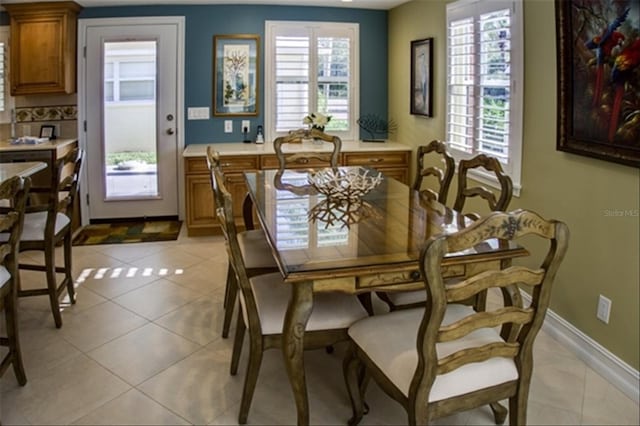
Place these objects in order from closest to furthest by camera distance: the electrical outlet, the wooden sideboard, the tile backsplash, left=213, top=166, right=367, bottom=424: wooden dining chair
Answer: left=213, top=166, right=367, bottom=424: wooden dining chair, the electrical outlet, the wooden sideboard, the tile backsplash

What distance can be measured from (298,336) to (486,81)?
98.9 inches

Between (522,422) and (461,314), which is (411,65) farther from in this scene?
(522,422)

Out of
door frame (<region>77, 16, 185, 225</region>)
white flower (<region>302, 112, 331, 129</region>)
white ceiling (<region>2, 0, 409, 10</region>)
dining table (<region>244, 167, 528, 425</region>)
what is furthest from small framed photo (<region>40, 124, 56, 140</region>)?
dining table (<region>244, 167, 528, 425</region>)

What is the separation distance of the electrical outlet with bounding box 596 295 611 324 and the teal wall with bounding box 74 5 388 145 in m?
3.67

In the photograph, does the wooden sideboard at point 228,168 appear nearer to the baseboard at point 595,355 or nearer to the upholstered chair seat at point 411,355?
the baseboard at point 595,355

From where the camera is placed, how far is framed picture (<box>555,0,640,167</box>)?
7.81 ft

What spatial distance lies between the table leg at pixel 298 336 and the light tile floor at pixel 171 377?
0.90 ft

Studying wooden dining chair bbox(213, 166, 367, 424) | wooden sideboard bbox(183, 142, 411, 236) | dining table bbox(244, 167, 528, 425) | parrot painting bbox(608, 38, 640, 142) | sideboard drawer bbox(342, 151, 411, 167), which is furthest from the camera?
sideboard drawer bbox(342, 151, 411, 167)

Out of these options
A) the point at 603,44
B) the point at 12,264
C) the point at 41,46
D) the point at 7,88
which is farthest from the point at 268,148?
the point at 603,44

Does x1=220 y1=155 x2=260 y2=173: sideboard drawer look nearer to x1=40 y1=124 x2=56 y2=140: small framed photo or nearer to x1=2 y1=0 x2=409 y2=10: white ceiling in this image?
x1=2 y1=0 x2=409 y2=10: white ceiling

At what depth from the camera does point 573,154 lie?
290cm

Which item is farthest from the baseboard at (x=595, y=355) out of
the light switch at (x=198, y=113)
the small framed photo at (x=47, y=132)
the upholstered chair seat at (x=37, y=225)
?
the small framed photo at (x=47, y=132)

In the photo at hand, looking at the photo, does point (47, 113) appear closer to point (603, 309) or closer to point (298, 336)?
point (298, 336)

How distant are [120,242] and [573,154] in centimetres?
388
